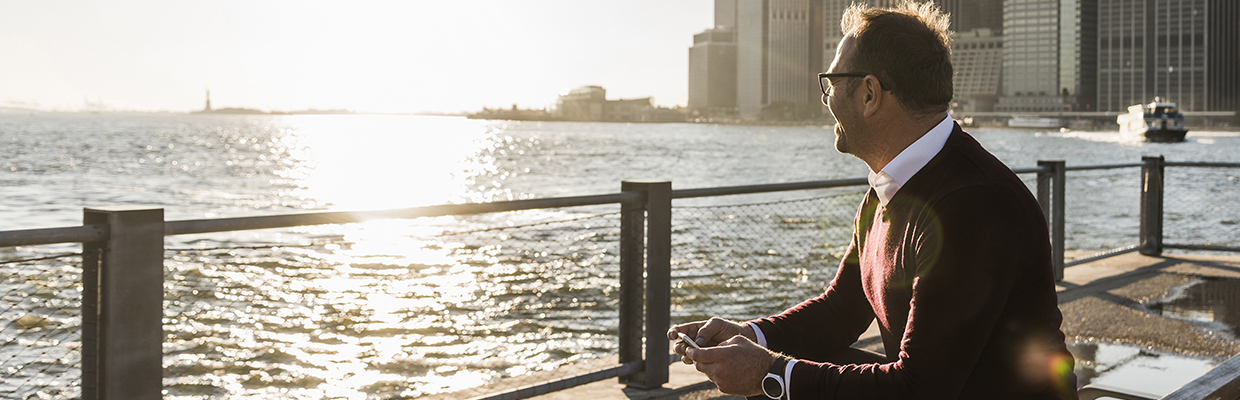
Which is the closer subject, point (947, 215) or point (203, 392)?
point (947, 215)

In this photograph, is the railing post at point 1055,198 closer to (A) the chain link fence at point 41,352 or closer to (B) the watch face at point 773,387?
(B) the watch face at point 773,387

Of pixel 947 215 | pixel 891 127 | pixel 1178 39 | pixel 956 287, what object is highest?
pixel 1178 39

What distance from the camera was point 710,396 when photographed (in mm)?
4387

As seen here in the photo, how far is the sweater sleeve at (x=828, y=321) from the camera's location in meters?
2.36

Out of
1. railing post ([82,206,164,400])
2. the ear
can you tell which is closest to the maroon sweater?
the ear

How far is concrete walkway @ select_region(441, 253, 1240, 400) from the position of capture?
14.7 feet

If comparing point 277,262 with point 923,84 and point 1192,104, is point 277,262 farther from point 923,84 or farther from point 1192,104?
point 1192,104

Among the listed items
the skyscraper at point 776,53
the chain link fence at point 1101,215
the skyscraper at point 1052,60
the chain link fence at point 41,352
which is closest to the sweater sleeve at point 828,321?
the chain link fence at point 41,352

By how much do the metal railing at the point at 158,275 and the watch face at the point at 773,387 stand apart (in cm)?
187

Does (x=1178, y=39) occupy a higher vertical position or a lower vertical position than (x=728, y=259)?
higher

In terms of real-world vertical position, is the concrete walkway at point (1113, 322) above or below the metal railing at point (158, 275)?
below

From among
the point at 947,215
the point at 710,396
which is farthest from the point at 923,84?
the point at 710,396

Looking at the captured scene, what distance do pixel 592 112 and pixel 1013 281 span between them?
19374 cm

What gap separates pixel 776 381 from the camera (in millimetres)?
1891
